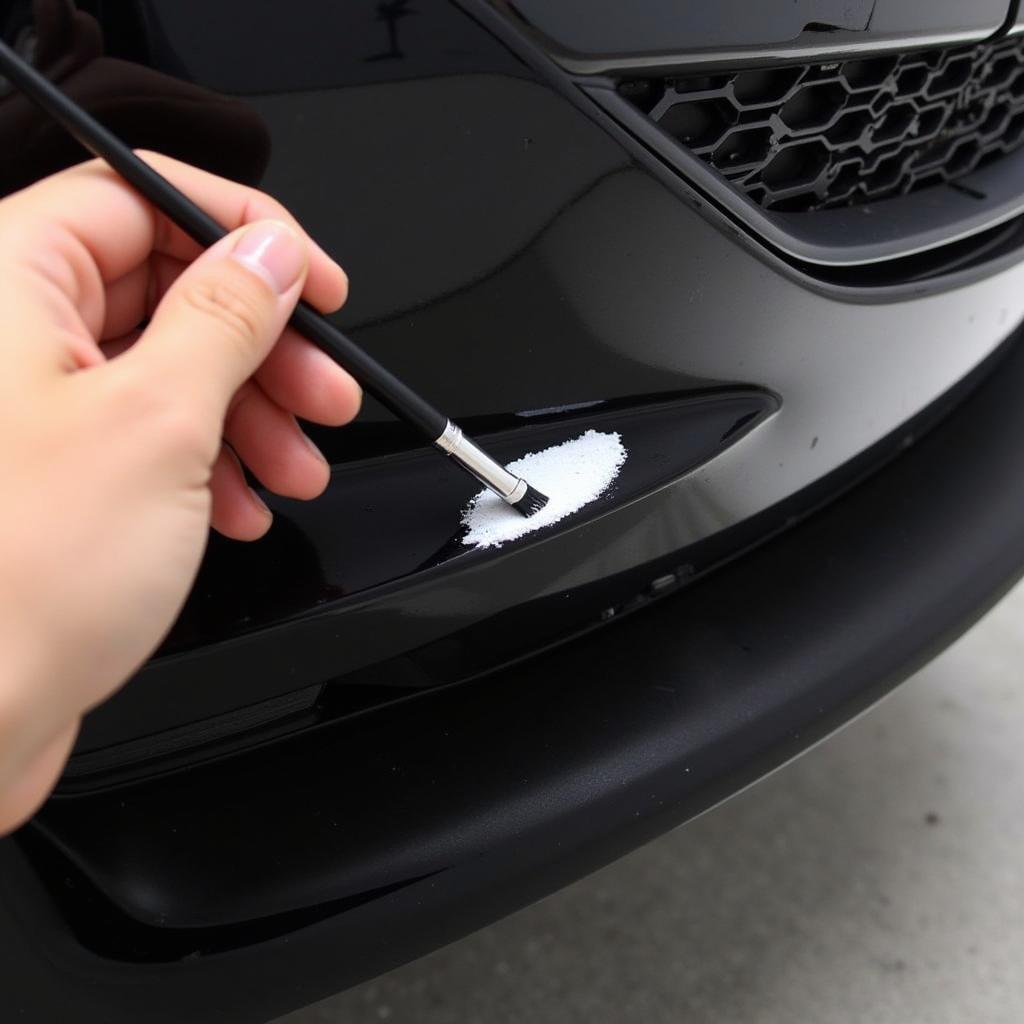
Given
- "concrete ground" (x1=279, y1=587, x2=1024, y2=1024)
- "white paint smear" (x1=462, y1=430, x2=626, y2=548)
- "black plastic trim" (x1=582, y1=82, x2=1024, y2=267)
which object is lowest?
"concrete ground" (x1=279, y1=587, x2=1024, y2=1024)

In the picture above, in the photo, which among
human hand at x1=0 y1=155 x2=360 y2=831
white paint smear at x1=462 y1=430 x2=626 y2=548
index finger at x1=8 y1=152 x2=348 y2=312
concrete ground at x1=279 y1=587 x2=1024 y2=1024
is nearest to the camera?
human hand at x1=0 y1=155 x2=360 y2=831

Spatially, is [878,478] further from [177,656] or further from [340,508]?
[177,656]

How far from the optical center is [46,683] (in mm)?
427

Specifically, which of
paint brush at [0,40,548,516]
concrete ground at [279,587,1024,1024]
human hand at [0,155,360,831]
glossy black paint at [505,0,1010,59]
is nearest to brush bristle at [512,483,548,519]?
paint brush at [0,40,548,516]

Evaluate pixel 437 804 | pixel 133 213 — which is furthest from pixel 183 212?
pixel 437 804

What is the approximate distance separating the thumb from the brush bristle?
7.3 inches

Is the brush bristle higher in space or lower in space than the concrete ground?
higher

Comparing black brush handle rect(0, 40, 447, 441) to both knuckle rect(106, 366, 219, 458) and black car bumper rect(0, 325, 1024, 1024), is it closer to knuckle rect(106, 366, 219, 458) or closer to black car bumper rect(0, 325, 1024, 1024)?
knuckle rect(106, 366, 219, 458)

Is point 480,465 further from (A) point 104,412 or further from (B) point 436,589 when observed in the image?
(A) point 104,412

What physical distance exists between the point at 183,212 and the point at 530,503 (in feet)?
0.82

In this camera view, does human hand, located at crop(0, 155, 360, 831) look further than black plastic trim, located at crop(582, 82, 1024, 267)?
No

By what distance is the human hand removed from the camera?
43 centimetres

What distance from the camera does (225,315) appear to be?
19.3 inches

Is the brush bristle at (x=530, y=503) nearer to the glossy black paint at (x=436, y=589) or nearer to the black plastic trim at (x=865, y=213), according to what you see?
the glossy black paint at (x=436, y=589)
